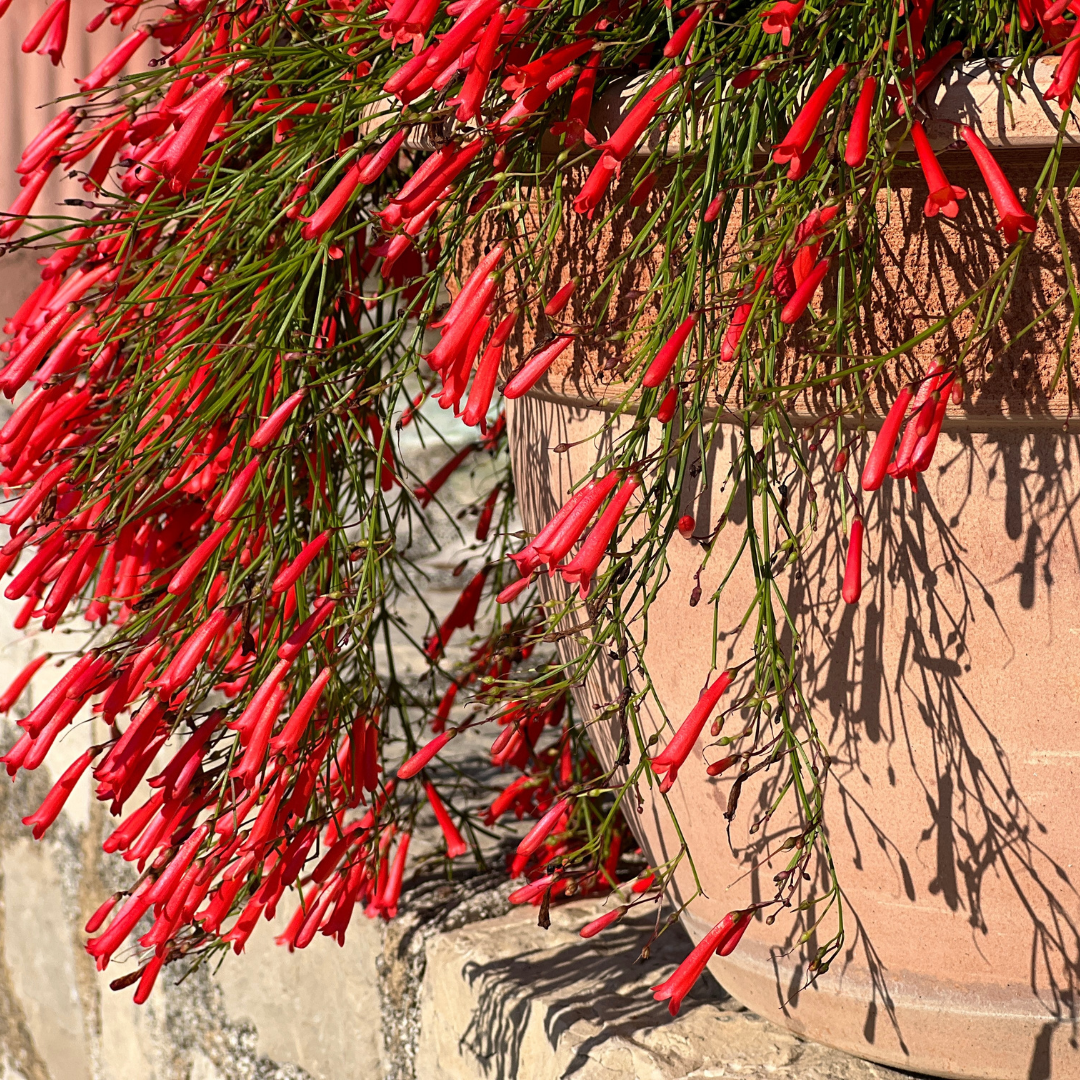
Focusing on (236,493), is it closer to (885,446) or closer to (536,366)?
(536,366)

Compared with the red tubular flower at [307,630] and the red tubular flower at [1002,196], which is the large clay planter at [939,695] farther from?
the red tubular flower at [307,630]

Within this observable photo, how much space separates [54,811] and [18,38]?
3.38 metres

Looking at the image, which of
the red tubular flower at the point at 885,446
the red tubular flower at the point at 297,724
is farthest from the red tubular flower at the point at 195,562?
the red tubular flower at the point at 885,446

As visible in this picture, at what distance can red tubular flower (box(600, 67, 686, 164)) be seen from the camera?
0.64 meters

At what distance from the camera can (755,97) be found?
75 cm

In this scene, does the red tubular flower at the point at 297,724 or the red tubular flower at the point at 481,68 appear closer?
the red tubular flower at the point at 481,68

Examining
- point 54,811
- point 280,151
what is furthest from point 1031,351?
point 54,811

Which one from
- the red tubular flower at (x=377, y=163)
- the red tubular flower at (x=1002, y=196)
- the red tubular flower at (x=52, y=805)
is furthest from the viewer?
the red tubular flower at (x=52, y=805)

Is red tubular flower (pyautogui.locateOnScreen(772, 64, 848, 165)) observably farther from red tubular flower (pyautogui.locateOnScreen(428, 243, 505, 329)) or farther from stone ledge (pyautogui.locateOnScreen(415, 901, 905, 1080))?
stone ledge (pyautogui.locateOnScreen(415, 901, 905, 1080))

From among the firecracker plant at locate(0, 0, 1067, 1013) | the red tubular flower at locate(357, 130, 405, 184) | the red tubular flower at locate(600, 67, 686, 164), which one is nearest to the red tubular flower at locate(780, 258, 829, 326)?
the firecracker plant at locate(0, 0, 1067, 1013)

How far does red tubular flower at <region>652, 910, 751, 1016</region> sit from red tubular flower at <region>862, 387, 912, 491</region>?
0.89ft

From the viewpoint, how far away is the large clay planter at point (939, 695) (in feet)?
2.57

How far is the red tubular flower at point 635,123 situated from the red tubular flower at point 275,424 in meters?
0.29

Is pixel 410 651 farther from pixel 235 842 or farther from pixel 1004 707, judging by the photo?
pixel 1004 707
